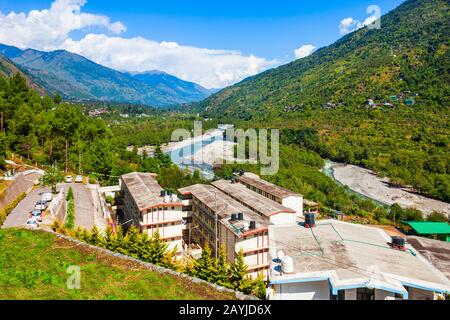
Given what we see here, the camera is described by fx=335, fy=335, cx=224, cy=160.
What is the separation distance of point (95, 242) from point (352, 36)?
631ft

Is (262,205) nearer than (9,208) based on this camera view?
No

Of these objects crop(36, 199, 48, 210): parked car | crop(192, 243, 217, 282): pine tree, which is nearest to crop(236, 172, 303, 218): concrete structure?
crop(192, 243, 217, 282): pine tree

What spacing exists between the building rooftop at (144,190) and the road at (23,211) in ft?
21.6

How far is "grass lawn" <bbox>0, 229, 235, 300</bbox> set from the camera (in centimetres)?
852

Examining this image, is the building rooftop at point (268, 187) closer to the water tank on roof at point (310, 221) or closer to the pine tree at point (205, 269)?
the water tank on roof at point (310, 221)

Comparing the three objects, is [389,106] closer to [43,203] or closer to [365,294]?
[43,203]

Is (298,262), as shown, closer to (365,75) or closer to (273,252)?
(273,252)

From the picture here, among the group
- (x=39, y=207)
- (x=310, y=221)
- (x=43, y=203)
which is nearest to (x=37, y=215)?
(x=39, y=207)

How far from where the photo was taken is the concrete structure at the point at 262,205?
21.9 meters

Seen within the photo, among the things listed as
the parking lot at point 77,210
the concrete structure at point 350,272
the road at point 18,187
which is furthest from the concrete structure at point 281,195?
the road at point 18,187

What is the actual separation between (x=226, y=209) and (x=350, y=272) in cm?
1225

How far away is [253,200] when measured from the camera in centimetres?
2495

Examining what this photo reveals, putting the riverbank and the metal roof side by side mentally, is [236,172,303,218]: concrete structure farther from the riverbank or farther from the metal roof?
the riverbank

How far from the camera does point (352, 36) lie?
178 meters
